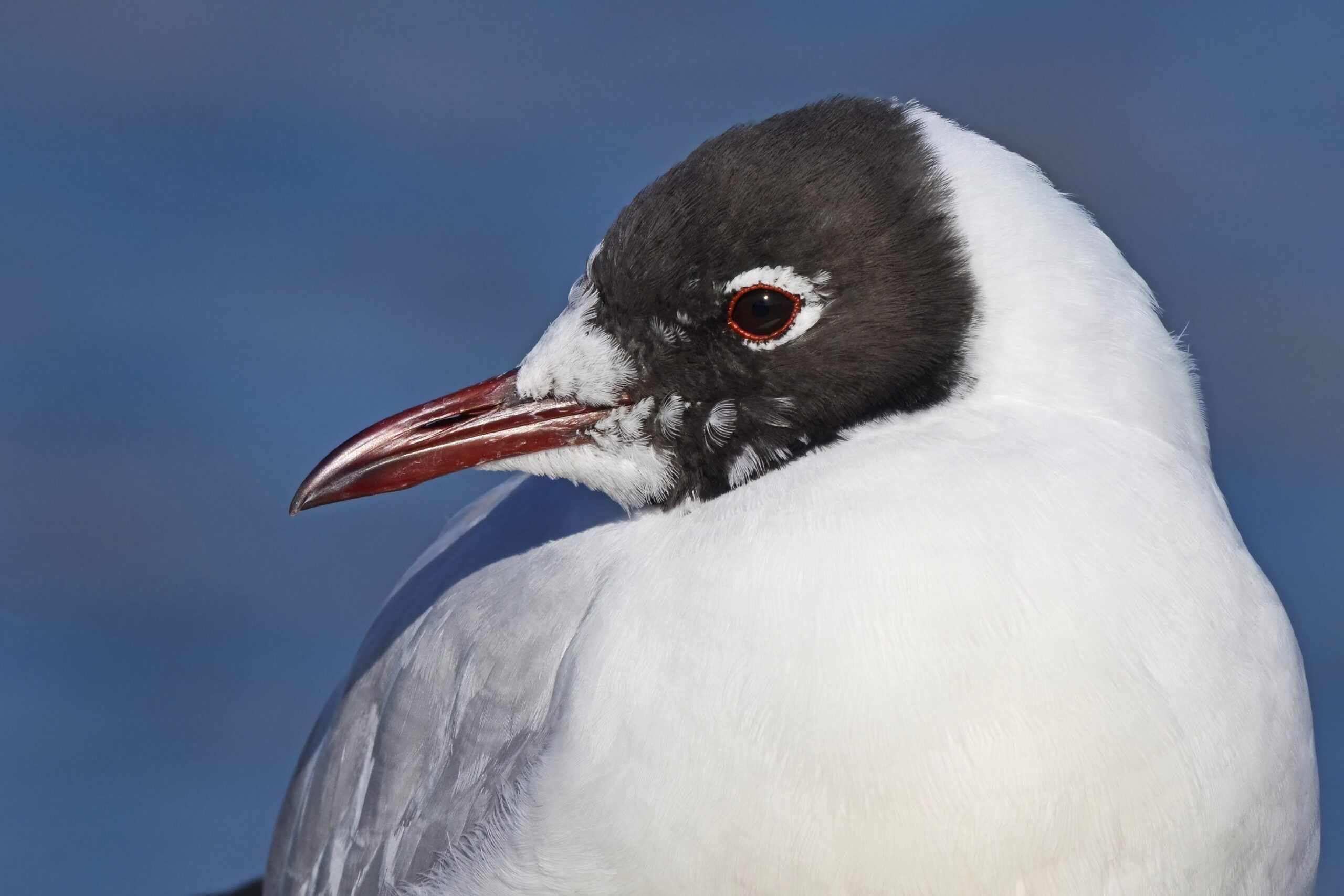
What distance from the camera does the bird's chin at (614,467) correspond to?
7.91 ft

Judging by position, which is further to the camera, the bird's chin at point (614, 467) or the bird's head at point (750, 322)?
the bird's chin at point (614, 467)

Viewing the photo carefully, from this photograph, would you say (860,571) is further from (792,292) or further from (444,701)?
(444,701)

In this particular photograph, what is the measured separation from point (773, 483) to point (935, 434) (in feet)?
0.85

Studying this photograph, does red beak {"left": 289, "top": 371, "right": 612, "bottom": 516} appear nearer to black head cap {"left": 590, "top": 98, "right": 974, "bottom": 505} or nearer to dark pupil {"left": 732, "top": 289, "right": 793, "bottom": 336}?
black head cap {"left": 590, "top": 98, "right": 974, "bottom": 505}

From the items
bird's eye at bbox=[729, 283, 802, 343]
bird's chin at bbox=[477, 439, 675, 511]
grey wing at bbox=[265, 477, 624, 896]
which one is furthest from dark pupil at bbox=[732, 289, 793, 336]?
grey wing at bbox=[265, 477, 624, 896]

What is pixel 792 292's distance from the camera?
2.31 m

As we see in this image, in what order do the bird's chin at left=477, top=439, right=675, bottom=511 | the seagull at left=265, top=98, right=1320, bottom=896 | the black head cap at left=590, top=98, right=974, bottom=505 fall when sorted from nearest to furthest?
1. the seagull at left=265, top=98, right=1320, bottom=896
2. the black head cap at left=590, top=98, right=974, bottom=505
3. the bird's chin at left=477, top=439, right=675, bottom=511

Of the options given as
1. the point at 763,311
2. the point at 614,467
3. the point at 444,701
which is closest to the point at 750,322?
the point at 763,311

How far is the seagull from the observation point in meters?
2.09

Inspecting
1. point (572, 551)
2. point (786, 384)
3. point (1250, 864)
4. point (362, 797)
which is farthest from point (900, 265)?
point (362, 797)

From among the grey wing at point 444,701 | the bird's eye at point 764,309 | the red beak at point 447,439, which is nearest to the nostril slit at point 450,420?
the red beak at point 447,439

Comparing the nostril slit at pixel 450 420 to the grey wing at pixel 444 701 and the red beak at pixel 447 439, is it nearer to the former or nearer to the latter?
the red beak at pixel 447 439

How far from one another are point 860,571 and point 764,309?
45cm

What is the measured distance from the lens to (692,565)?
7.43ft
